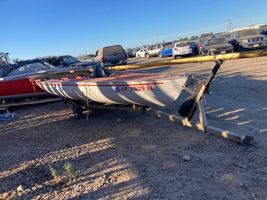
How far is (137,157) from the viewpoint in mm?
5645

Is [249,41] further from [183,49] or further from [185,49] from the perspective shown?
[183,49]

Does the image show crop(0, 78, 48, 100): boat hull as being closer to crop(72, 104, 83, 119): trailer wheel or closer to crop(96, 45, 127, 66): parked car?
crop(72, 104, 83, 119): trailer wheel

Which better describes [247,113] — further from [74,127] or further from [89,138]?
[74,127]

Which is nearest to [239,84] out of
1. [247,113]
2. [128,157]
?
[247,113]

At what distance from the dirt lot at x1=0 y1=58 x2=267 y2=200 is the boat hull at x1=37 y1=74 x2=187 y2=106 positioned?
2.37 ft

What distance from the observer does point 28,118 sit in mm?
10055

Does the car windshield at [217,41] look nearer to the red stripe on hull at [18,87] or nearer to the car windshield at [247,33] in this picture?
the car windshield at [247,33]

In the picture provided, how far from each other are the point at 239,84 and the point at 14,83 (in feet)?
26.2

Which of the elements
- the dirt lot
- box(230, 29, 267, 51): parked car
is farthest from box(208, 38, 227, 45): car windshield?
the dirt lot

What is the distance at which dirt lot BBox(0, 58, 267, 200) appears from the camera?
4414mm

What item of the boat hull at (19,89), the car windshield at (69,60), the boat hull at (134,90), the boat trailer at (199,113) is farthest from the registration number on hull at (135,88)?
the car windshield at (69,60)

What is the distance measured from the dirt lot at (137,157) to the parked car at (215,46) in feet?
50.0

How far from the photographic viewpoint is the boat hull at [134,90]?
6312mm

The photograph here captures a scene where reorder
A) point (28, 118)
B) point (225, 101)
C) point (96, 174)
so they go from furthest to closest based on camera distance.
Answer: point (28, 118), point (225, 101), point (96, 174)
